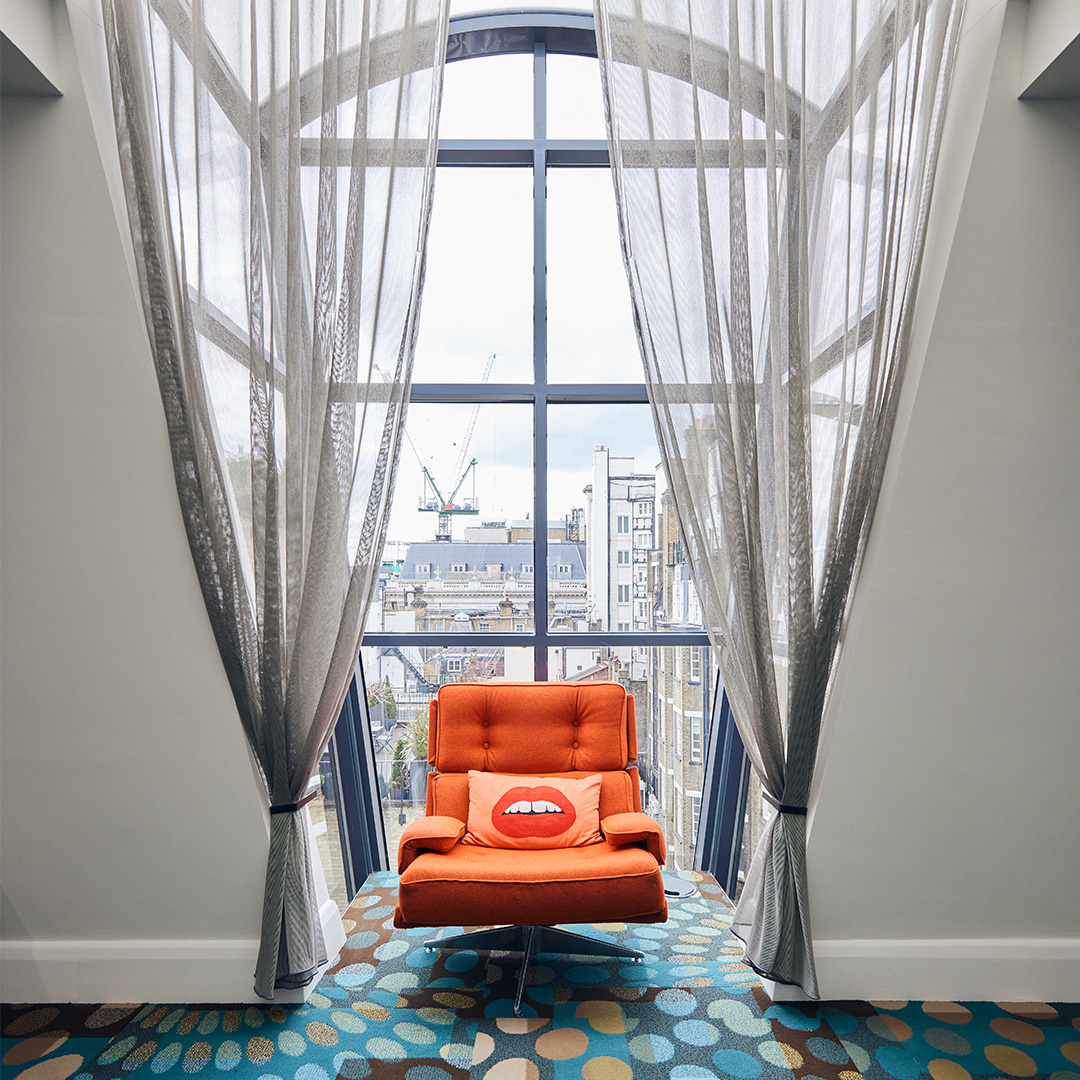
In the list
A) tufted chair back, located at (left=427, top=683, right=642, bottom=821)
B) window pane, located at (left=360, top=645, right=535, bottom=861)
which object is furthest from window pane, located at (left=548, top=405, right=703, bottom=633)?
tufted chair back, located at (left=427, top=683, right=642, bottom=821)

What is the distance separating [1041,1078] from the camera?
1.70 meters

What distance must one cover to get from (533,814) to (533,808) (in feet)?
0.06

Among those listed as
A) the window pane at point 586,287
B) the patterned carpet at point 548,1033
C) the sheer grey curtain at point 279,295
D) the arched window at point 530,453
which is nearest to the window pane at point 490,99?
the arched window at point 530,453

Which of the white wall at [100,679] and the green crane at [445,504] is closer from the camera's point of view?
the white wall at [100,679]

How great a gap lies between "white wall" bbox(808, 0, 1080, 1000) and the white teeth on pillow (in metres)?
0.80

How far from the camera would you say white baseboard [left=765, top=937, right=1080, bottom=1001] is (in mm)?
2039

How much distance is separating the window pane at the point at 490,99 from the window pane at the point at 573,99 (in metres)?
0.10

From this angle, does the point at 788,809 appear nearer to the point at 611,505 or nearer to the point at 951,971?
the point at 951,971

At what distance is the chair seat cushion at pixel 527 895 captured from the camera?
6.34 feet

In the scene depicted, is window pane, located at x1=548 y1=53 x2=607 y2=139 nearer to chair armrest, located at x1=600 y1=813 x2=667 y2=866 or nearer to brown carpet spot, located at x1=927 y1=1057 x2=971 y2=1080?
chair armrest, located at x1=600 y1=813 x2=667 y2=866

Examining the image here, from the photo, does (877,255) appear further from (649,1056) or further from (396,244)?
(649,1056)

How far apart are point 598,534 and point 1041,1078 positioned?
82.2 inches

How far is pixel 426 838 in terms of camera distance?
2.12 meters

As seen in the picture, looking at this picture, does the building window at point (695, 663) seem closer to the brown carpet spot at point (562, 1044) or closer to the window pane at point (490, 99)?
the brown carpet spot at point (562, 1044)
